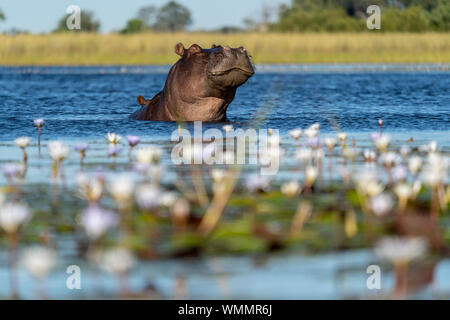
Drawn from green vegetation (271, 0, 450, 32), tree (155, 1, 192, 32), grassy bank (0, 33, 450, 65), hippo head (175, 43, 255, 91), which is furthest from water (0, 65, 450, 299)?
tree (155, 1, 192, 32)

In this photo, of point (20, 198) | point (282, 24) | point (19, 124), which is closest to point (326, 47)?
point (282, 24)

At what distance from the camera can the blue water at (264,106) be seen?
11.4m

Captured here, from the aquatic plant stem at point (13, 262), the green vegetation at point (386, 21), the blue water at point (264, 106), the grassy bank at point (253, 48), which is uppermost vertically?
the green vegetation at point (386, 21)

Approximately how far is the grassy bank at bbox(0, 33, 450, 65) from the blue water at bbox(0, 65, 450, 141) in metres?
13.3

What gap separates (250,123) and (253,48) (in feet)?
89.7

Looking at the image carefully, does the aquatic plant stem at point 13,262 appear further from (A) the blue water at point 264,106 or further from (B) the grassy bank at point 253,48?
(B) the grassy bank at point 253,48

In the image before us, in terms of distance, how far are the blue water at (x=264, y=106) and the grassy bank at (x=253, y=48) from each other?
13.3 metres

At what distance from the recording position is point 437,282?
3.99m

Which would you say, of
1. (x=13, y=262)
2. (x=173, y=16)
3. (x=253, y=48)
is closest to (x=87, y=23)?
(x=173, y=16)

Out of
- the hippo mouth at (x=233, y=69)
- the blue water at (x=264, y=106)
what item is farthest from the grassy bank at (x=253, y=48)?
the hippo mouth at (x=233, y=69)

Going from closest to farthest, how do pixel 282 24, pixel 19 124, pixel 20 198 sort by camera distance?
pixel 20 198
pixel 19 124
pixel 282 24

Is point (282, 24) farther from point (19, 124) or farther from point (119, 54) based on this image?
point (19, 124)

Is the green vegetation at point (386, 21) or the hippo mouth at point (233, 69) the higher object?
the green vegetation at point (386, 21)
